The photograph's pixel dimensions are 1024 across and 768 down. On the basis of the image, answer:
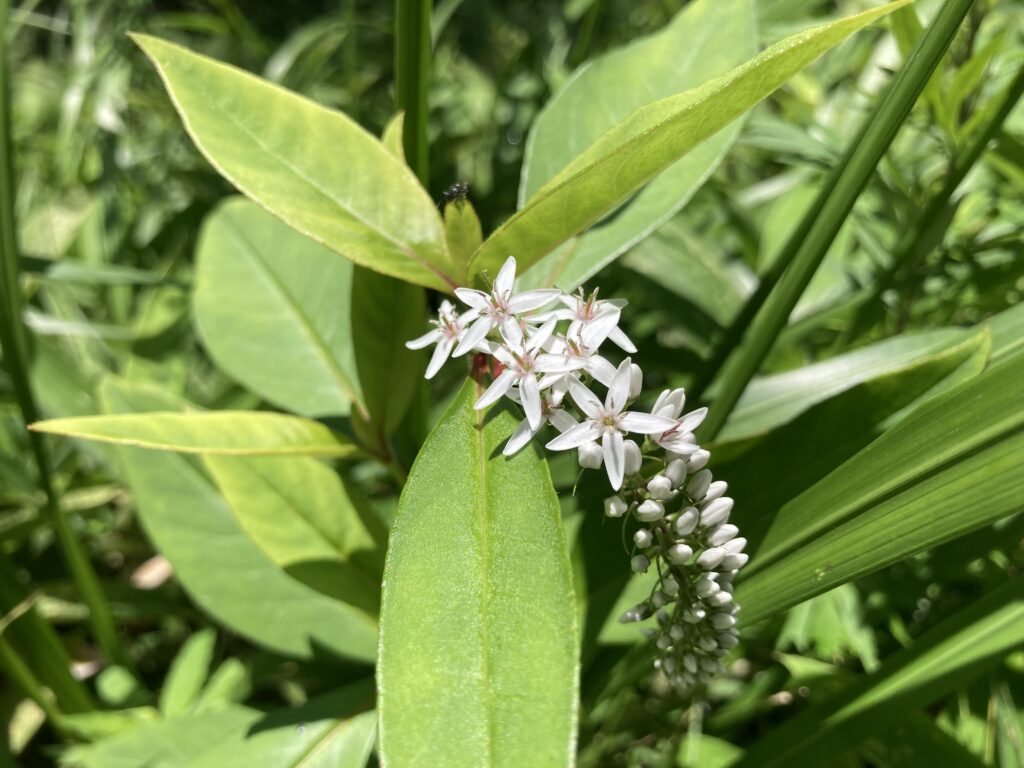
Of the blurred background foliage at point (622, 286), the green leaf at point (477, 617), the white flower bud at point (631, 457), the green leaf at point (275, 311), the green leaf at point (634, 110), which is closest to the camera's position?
the green leaf at point (477, 617)

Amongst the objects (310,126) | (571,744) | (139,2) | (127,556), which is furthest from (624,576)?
(139,2)

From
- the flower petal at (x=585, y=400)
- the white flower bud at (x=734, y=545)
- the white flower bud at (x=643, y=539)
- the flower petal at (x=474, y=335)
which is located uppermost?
→ the flower petal at (x=474, y=335)

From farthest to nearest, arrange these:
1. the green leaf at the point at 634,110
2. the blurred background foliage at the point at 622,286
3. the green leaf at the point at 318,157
Result: the blurred background foliage at the point at 622,286 → the green leaf at the point at 634,110 → the green leaf at the point at 318,157

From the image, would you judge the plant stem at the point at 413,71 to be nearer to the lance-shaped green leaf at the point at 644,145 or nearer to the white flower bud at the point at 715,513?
the lance-shaped green leaf at the point at 644,145

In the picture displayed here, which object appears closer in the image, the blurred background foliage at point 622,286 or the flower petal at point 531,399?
the flower petal at point 531,399

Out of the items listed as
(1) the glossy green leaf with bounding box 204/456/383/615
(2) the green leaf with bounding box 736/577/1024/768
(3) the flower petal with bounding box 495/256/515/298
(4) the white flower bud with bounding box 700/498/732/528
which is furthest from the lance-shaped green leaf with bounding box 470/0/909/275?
(2) the green leaf with bounding box 736/577/1024/768

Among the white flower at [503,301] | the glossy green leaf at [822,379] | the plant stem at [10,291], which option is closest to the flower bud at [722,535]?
the white flower at [503,301]
